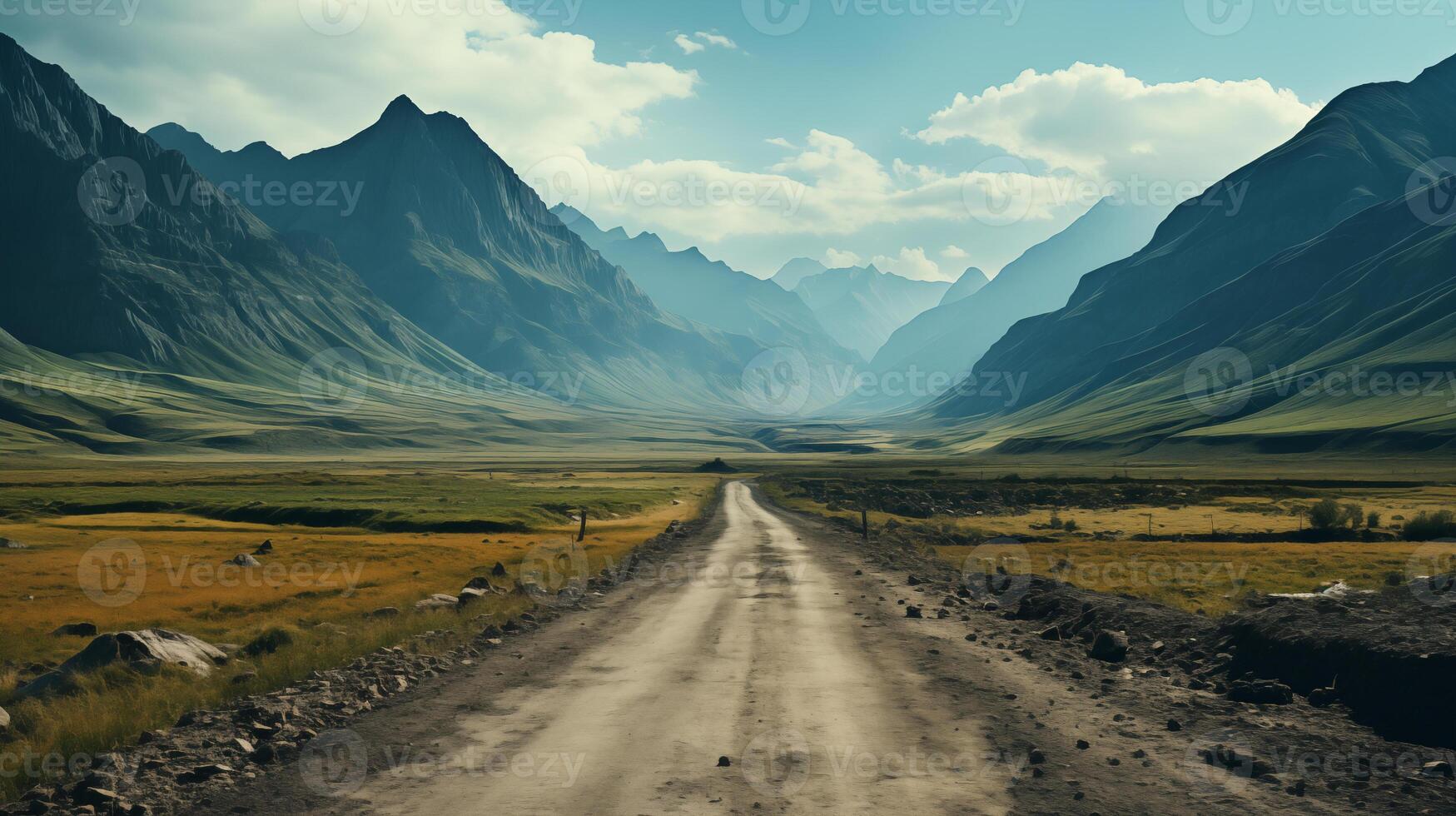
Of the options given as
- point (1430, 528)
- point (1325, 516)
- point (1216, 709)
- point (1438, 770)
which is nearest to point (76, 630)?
point (1216, 709)

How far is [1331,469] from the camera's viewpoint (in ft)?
471

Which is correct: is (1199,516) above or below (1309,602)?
below

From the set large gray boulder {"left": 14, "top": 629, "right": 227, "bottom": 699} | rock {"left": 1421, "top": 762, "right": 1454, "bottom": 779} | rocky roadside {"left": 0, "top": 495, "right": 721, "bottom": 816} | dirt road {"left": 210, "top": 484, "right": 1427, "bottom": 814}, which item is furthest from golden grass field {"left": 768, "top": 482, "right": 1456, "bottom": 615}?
large gray boulder {"left": 14, "top": 629, "right": 227, "bottom": 699}

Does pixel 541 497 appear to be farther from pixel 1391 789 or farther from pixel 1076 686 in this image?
pixel 1391 789

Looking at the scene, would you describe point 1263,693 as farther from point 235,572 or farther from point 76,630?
point 235,572

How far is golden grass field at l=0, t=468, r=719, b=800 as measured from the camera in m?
17.5

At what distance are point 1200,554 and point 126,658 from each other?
168 feet

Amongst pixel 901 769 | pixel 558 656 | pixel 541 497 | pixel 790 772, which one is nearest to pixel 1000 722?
pixel 901 769

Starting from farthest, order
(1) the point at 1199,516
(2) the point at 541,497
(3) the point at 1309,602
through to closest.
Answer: (2) the point at 541,497, (1) the point at 1199,516, (3) the point at 1309,602

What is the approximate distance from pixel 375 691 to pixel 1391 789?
18197 mm

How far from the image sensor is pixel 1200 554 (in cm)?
4781

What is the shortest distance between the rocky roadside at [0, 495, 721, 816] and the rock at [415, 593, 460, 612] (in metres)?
6.46

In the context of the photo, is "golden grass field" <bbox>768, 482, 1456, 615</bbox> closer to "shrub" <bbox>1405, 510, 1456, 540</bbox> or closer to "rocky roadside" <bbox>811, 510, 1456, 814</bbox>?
"shrub" <bbox>1405, 510, 1456, 540</bbox>

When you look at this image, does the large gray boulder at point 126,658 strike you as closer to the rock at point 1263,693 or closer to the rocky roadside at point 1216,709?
the rocky roadside at point 1216,709
